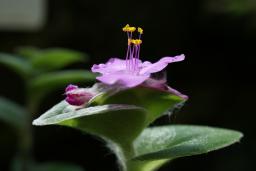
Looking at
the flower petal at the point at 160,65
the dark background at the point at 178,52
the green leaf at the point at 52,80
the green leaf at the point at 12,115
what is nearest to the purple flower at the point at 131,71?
the flower petal at the point at 160,65

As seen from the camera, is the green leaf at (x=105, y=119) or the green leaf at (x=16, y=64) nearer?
the green leaf at (x=105, y=119)

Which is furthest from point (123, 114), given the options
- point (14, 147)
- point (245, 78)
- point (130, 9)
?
point (245, 78)

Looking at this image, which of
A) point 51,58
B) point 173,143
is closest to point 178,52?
point 51,58

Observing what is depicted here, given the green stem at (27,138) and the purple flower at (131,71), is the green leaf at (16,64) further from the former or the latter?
the purple flower at (131,71)

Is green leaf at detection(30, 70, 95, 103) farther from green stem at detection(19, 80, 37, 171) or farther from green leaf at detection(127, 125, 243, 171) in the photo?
green leaf at detection(127, 125, 243, 171)

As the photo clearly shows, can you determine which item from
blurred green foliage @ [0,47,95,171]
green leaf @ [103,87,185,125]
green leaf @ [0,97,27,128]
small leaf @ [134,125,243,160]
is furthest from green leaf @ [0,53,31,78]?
green leaf @ [103,87,185,125]
